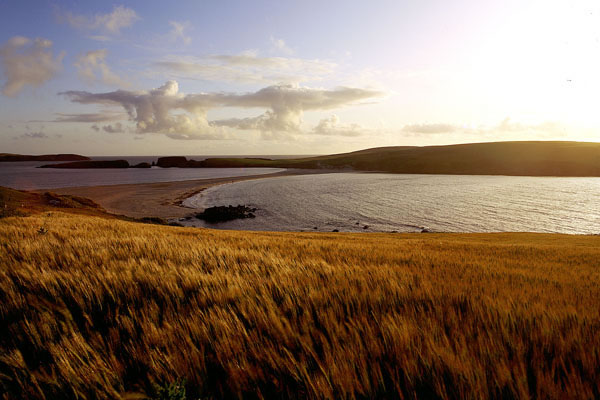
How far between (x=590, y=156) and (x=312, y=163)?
127 meters

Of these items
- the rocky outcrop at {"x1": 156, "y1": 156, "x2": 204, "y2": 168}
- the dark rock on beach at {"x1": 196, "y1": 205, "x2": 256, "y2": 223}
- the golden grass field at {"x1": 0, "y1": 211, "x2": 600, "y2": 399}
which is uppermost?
the rocky outcrop at {"x1": 156, "y1": 156, "x2": 204, "y2": 168}

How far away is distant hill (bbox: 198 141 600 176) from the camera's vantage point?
123m

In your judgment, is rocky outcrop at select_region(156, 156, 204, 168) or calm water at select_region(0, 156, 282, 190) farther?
rocky outcrop at select_region(156, 156, 204, 168)

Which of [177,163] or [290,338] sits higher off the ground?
[177,163]

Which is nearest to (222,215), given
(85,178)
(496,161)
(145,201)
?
(145,201)

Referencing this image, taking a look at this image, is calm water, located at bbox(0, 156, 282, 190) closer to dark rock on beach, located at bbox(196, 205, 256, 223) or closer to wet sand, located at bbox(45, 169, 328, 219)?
wet sand, located at bbox(45, 169, 328, 219)

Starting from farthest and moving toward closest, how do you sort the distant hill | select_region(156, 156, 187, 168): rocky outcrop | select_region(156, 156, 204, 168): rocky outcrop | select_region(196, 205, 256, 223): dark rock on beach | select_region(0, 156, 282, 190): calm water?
1. select_region(156, 156, 187, 168): rocky outcrop
2. select_region(156, 156, 204, 168): rocky outcrop
3. the distant hill
4. select_region(0, 156, 282, 190): calm water
5. select_region(196, 205, 256, 223): dark rock on beach

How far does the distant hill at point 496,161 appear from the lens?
12256 centimetres

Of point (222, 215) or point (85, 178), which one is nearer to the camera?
point (222, 215)

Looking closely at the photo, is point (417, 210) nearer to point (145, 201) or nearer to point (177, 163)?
point (145, 201)

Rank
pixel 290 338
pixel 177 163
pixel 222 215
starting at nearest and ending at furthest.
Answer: pixel 290 338 < pixel 222 215 < pixel 177 163

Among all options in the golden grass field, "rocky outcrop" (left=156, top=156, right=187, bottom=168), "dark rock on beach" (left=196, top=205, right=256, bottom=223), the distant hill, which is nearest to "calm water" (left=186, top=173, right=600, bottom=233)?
"dark rock on beach" (left=196, top=205, right=256, bottom=223)

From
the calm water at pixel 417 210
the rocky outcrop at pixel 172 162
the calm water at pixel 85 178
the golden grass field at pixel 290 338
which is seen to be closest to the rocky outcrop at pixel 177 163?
the rocky outcrop at pixel 172 162

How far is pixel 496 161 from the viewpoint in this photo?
5463 inches
